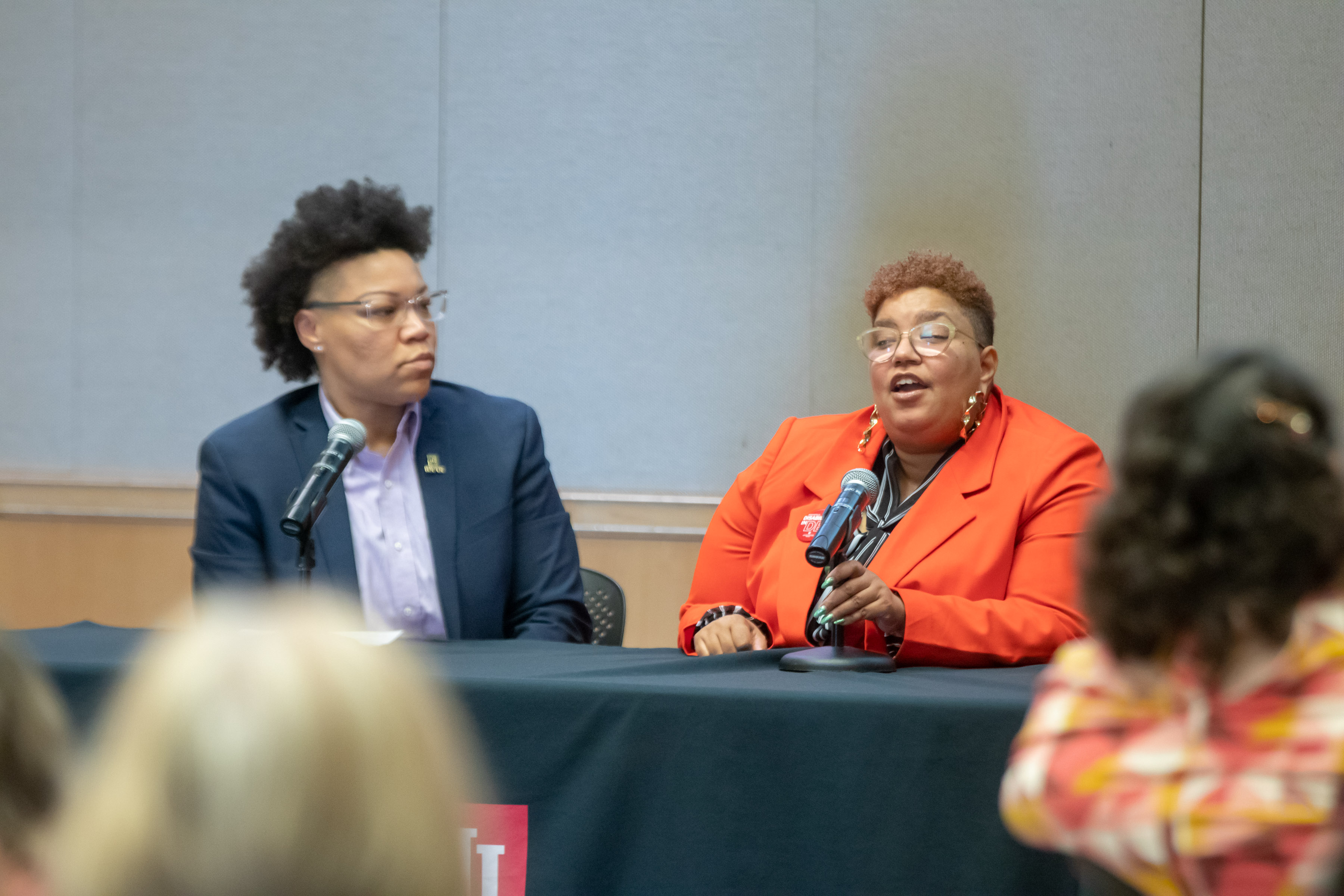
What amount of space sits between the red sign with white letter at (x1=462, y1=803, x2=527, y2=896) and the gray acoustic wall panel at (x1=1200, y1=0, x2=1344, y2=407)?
297 centimetres

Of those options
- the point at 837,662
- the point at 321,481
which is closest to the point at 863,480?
the point at 837,662

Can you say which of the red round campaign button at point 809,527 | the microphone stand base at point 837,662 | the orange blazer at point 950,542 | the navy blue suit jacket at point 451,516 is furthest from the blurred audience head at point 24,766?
the red round campaign button at point 809,527

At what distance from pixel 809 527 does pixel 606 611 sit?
2.29 feet

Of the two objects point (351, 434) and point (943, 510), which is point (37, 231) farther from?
point (943, 510)

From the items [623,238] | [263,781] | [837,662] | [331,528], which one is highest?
[623,238]

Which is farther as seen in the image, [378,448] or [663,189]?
[663,189]

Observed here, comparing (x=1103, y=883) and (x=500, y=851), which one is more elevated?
(x=1103, y=883)

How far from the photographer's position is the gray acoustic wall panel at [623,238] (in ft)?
12.7

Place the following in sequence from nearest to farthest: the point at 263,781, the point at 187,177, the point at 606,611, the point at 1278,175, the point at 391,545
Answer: the point at 263,781, the point at 391,545, the point at 606,611, the point at 1278,175, the point at 187,177

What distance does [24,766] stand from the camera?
0.69 metres

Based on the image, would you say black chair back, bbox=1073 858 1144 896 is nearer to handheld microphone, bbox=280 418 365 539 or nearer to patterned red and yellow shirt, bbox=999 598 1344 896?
Answer: patterned red and yellow shirt, bbox=999 598 1344 896

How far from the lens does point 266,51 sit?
4016 millimetres

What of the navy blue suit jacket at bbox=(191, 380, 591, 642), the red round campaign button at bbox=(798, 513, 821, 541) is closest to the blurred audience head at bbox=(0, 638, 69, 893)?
the navy blue suit jacket at bbox=(191, 380, 591, 642)

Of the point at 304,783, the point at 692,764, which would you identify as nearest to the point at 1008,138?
the point at 692,764
